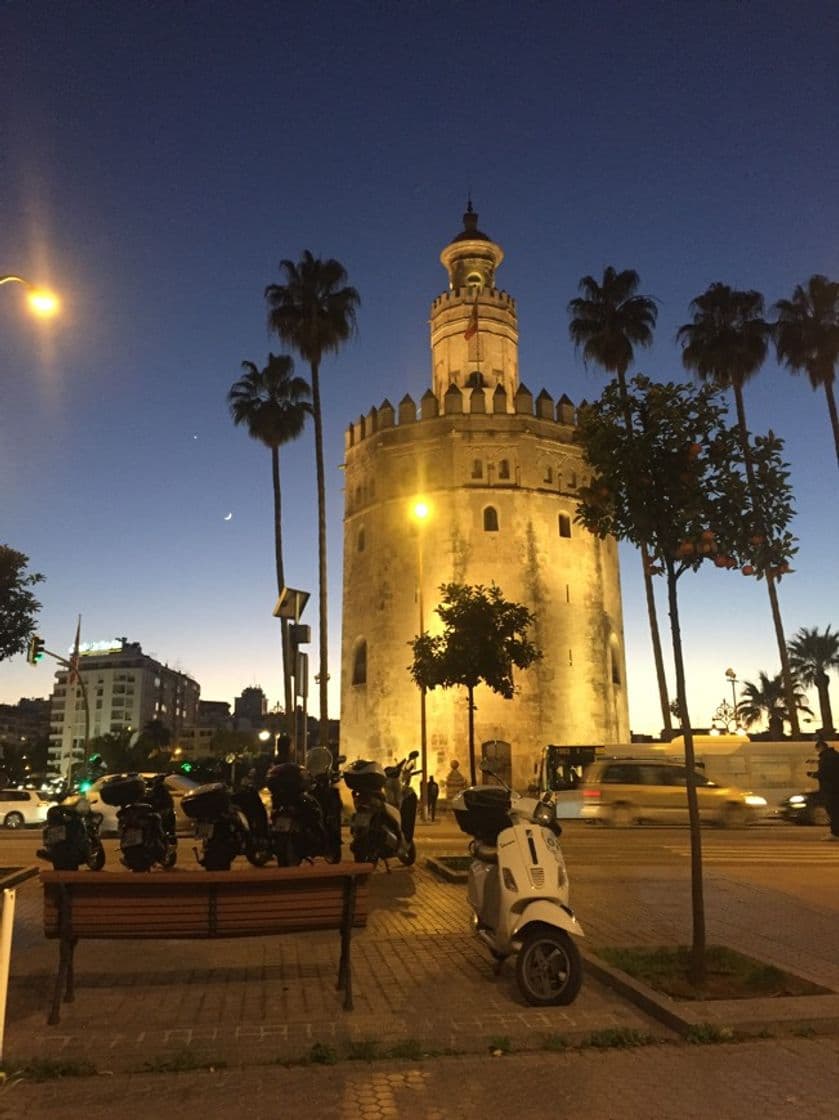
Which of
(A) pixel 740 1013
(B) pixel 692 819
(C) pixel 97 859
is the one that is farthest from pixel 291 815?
(A) pixel 740 1013

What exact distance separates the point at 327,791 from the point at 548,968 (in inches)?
187

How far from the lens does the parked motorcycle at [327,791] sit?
367 inches

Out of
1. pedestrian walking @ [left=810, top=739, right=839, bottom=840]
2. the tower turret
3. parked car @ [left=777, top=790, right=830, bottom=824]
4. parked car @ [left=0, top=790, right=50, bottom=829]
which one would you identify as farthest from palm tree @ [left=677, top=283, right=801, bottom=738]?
parked car @ [left=0, top=790, right=50, bottom=829]

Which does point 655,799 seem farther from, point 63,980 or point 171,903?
point 63,980

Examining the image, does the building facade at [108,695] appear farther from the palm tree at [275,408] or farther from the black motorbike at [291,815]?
the black motorbike at [291,815]

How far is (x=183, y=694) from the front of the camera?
17462cm

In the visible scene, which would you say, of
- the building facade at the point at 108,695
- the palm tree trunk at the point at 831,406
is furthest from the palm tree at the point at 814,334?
the building facade at the point at 108,695

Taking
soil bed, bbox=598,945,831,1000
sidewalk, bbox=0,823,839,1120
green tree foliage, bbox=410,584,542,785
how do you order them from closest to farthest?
sidewalk, bbox=0,823,839,1120
soil bed, bbox=598,945,831,1000
green tree foliage, bbox=410,584,542,785

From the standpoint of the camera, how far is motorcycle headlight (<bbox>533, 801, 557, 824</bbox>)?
20.3 ft

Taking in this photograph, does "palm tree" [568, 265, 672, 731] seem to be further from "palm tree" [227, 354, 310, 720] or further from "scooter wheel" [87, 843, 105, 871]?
→ "scooter wheel" [87, 843, 105, 871]

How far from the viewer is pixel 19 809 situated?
91.9 feet

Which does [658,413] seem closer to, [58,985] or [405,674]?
[58,985]

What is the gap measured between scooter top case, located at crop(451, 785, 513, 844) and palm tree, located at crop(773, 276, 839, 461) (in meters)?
39.8

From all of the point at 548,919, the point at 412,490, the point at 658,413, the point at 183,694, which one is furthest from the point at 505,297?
the point at 183,694
